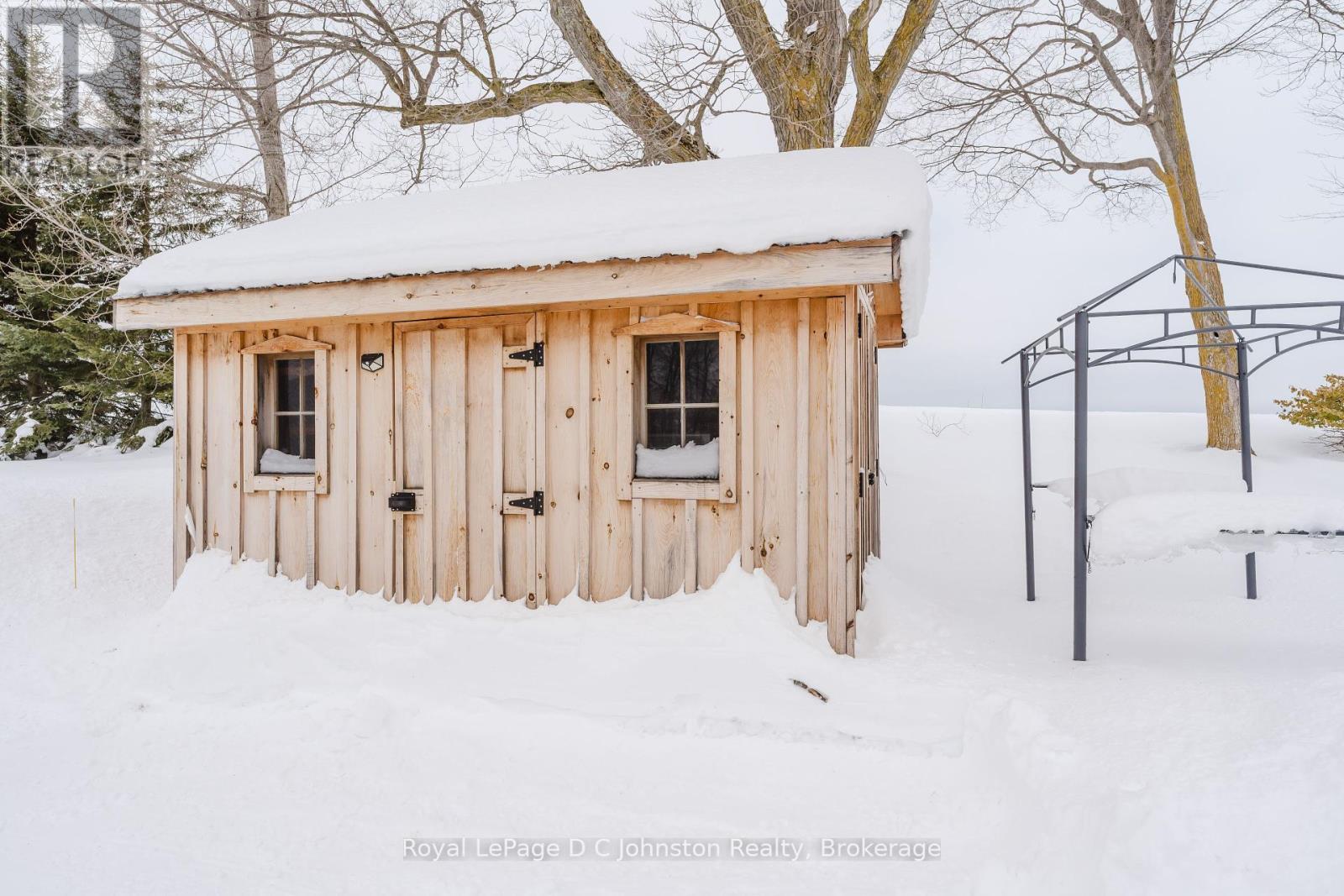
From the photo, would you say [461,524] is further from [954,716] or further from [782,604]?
[954,716]

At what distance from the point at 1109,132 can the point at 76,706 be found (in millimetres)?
15537

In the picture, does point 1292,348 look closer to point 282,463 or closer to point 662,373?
point 662,373

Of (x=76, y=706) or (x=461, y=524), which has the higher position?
(x=461, y=524)

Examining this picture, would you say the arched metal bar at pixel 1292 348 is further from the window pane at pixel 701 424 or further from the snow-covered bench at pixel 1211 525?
the window pane at pixel 701 424

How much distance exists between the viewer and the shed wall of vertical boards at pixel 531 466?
425 centimetres

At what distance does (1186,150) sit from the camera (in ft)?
35.9

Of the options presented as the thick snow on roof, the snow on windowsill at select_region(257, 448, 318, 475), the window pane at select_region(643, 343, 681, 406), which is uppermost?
the thick snow on roof

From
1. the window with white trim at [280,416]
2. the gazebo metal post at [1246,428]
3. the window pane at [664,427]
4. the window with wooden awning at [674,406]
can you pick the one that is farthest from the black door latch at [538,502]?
the gazebo metal post at [1246,428]

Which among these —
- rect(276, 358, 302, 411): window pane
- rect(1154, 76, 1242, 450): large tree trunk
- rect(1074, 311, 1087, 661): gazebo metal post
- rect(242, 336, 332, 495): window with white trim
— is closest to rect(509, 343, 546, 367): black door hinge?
rect(242, 336, 332, 495): window with white trim

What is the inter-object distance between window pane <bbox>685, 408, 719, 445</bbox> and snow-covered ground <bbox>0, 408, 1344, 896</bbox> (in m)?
0.92

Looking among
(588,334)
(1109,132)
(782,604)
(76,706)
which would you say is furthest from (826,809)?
(1109,132)

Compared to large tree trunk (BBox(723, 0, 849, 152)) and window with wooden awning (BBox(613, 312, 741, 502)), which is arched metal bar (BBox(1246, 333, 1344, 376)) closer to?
window with wooden awning (BBox(613, 312, 741, 502))

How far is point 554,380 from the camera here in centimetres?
477

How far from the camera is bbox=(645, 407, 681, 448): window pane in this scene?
463 centimetres
